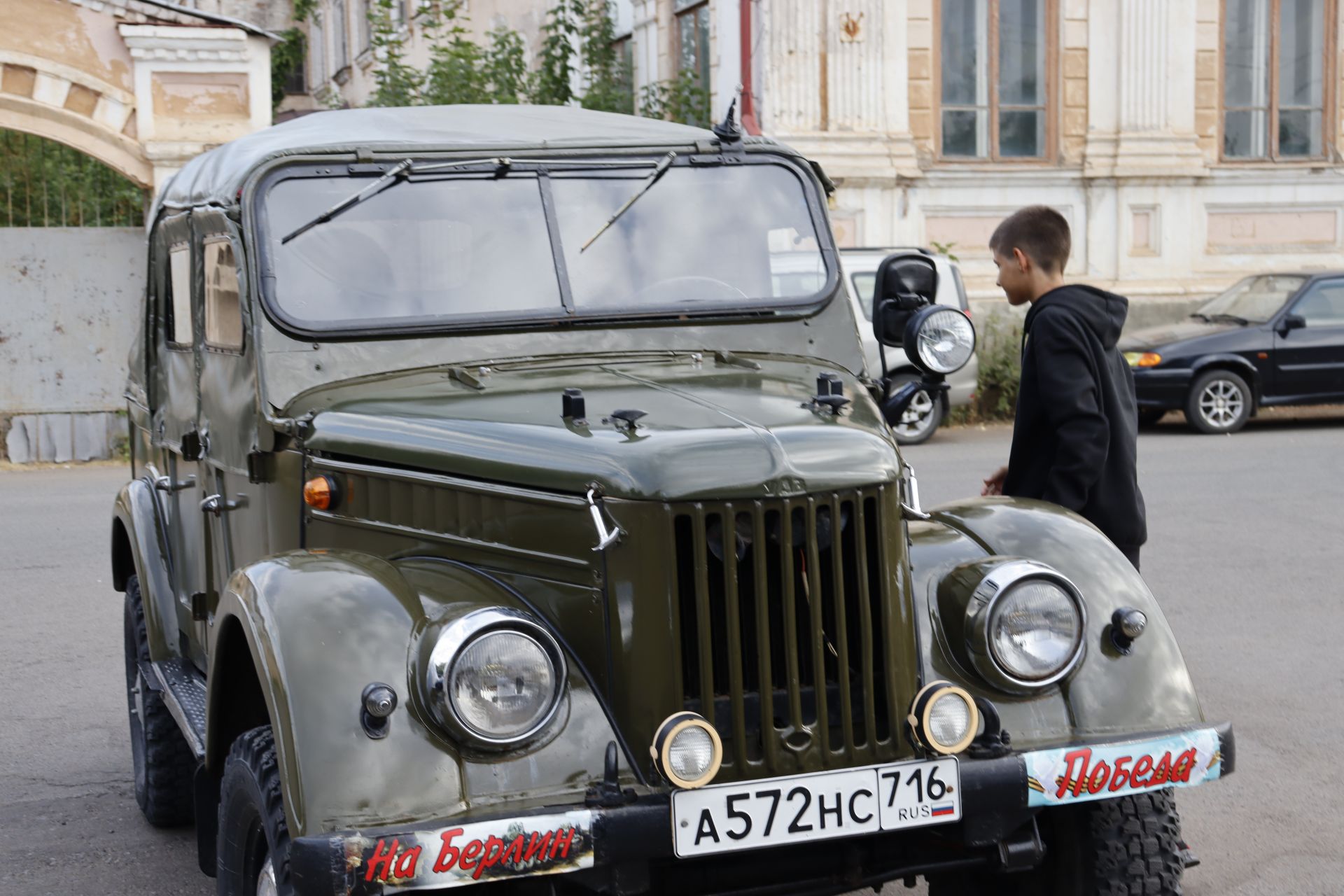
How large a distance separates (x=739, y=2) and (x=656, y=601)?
1623cm

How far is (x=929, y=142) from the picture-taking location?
62.3ft

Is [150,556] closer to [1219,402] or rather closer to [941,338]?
[941,338]

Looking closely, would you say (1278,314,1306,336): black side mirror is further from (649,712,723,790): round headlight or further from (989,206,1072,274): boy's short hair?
(649,712,723,790): round headlight

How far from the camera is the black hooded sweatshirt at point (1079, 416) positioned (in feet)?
15.1

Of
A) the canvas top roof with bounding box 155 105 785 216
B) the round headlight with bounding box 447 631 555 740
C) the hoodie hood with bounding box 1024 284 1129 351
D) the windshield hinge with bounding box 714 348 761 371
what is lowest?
the round headlight with bounding box 447 631 555 740

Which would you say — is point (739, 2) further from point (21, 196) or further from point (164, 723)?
point (164, 723)

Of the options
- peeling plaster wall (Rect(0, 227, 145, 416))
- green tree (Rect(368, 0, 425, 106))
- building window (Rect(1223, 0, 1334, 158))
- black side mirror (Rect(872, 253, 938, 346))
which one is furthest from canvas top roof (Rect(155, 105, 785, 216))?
building window (Rect(1223, 0, 1334, 158))

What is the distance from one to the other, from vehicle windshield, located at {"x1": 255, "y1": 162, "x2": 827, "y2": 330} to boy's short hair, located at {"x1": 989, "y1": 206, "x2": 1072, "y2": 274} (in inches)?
26.3

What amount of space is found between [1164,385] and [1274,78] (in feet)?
20.9

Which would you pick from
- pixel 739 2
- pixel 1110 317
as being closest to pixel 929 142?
pixel 739 2

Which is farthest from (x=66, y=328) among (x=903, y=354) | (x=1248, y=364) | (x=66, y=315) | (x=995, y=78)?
(x=1248, y=364)

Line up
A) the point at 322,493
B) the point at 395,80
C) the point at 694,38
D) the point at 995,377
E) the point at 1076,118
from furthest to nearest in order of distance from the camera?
1. the point at 694,38
2. the point at 395,80
3. the point at 1076,118
4. the point at 995,377
5. the point at 322,493

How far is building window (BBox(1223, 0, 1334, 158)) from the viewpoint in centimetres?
1973

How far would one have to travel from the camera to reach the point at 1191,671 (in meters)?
6.92
